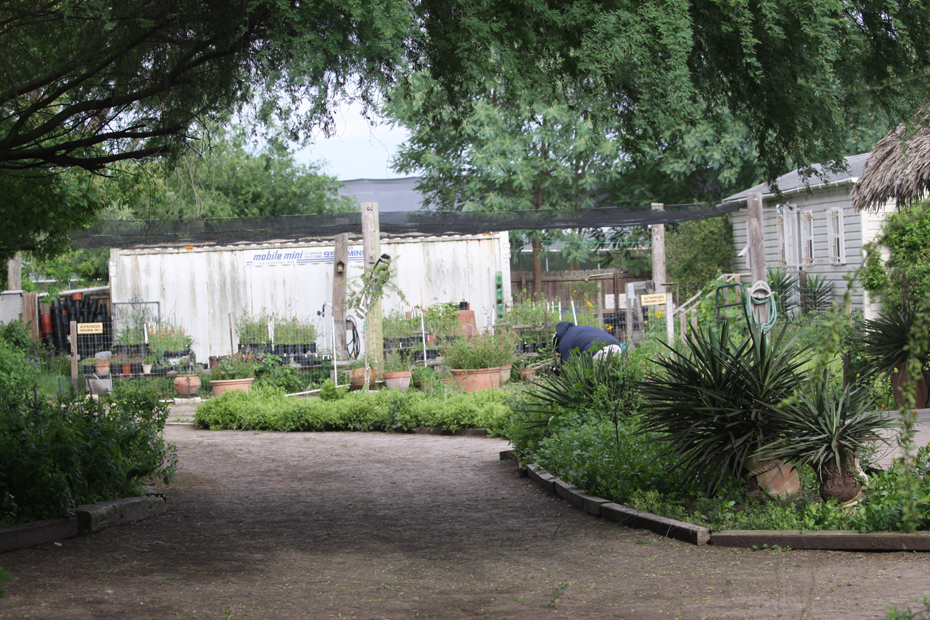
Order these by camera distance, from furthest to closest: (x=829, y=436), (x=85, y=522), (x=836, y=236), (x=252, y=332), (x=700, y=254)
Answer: (x=700, y=254)
(x=836, y=236)
(x=252, y=332)
(x=85, y=522)
(x=829, y=436)

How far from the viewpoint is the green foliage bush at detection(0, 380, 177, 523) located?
619cm

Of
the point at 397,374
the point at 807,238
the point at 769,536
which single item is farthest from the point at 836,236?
the point at 769,536

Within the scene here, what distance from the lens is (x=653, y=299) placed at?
16281mm

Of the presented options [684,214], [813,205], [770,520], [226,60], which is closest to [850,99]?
[770,520]

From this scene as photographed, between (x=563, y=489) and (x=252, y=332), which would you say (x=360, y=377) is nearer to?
(x=252, y=332)

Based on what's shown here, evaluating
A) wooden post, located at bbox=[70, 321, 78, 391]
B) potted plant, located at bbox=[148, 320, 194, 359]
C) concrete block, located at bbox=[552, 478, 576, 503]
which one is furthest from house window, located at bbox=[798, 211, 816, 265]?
wooden post, located at bbox=[70, 321, 78, 391]

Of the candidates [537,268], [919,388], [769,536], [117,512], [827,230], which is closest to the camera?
[769,536]

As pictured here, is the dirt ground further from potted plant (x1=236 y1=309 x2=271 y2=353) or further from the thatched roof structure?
potted plant (x1=236 y1=309 x2=271 y2=353)

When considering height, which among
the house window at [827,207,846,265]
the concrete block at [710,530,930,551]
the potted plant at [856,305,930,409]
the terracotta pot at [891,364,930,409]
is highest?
the house window at [827,207,846,265]

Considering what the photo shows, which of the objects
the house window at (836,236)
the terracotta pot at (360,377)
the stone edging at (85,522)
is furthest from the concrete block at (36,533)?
the house window at (836,236)

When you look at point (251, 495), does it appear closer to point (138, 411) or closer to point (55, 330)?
point (138, 411)

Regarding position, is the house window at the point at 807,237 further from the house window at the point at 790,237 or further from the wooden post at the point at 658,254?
the wooden post at the point at 658,254

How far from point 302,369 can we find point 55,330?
8465 mm

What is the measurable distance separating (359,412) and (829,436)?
868 cm
